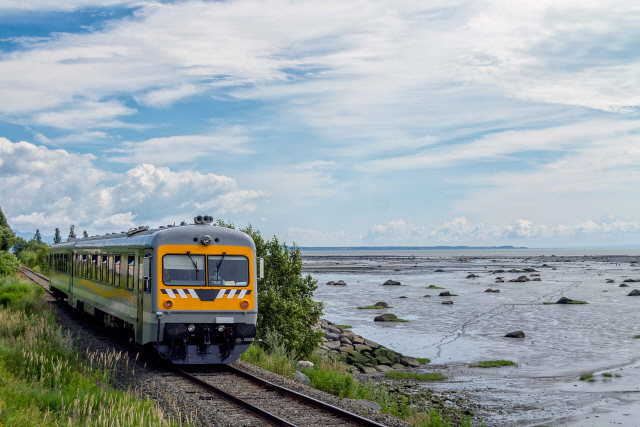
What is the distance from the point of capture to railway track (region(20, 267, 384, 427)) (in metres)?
11.4

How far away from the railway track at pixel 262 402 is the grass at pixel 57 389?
139 cm

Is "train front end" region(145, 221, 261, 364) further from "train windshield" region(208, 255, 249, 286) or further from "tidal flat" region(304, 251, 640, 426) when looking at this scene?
"tidal flat" region(304, 251, 640, 426)

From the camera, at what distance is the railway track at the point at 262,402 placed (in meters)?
11.4

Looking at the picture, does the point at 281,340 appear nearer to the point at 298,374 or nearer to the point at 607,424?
the point at 298,374

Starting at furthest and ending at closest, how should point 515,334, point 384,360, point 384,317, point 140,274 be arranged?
point 384,317 < point 515,334 < point 384,360 < point 140,274

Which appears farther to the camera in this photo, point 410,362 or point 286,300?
point 410,362

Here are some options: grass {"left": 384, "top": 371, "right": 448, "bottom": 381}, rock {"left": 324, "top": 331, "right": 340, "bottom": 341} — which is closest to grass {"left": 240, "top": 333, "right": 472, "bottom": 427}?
grass {"left": 384, "top": 371, "right": 448, "bottom": 381}

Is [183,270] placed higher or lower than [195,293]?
higher

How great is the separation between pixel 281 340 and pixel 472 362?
548 inches

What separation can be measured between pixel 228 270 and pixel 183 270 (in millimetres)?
1224

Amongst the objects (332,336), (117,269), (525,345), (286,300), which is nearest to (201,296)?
(117,269)

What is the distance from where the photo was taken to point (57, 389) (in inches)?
476

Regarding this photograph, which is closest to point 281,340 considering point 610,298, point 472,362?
point 472,362

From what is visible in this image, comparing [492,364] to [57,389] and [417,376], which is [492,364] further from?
[57,389]
